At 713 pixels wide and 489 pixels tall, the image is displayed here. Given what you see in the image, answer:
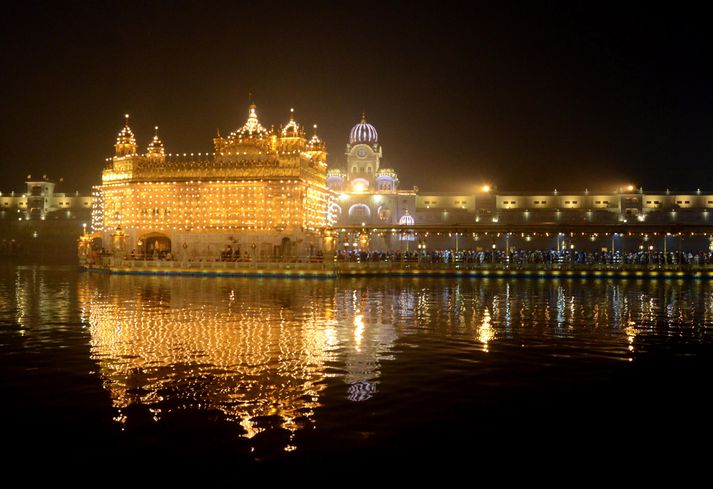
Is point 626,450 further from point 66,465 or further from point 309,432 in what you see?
point 66,465

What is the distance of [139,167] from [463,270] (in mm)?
29608

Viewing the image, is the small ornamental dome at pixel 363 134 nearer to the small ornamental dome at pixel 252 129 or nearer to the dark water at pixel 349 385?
the small ornamental dome at pixel 252 129

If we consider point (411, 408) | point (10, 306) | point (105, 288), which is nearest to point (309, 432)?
point (411, 408)

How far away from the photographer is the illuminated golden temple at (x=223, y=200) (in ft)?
183

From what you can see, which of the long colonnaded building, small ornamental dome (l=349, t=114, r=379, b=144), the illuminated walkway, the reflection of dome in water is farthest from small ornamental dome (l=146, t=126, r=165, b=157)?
the reflection of dome in water

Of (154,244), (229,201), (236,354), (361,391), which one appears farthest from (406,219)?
(361,391)

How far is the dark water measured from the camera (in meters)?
8.80

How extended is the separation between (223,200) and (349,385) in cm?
4670

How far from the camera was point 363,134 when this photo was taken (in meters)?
92.8

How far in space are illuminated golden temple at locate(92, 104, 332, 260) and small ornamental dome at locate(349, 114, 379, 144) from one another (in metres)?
31.7

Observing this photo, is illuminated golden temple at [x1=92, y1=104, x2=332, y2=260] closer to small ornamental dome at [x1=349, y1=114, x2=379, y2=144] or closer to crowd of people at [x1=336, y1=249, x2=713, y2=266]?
crowd of people at [x1=336, y1=249, x2=713, y2=266]

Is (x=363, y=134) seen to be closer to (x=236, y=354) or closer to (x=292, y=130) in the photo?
(x=292, y=130)

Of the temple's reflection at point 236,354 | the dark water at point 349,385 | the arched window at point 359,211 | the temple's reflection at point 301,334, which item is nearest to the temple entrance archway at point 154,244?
the temple's reflection at point 301,334

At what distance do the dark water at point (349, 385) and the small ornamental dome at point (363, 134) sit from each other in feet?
229
